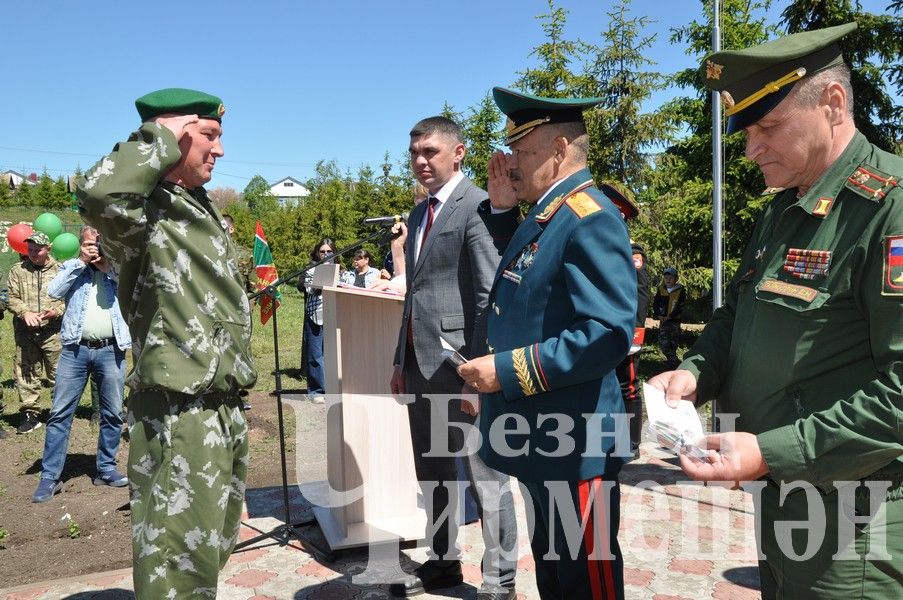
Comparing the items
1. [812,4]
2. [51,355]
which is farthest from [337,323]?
[812,4]

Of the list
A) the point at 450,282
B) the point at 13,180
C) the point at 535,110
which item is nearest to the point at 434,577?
the point at 450,282

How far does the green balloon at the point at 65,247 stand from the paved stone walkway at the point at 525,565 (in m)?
4.44

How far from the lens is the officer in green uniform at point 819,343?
5.00 ft

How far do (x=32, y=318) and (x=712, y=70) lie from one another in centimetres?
814

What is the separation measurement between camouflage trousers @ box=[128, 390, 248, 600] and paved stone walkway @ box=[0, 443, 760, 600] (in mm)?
1278

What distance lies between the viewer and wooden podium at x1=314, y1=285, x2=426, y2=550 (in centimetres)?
423

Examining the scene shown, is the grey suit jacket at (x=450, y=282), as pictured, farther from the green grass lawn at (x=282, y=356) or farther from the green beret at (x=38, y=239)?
the green beret at (x=38, y=239)

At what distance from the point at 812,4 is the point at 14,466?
13005 millimetres

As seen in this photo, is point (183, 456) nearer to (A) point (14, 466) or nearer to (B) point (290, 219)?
(A) point (14, 466)

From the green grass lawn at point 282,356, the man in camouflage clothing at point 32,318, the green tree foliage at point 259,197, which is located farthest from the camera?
the green tree foliage at point 259,197

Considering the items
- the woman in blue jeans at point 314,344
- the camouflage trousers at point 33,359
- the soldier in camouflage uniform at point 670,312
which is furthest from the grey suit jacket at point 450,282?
the soldier in camouflage uniform at point 670,312

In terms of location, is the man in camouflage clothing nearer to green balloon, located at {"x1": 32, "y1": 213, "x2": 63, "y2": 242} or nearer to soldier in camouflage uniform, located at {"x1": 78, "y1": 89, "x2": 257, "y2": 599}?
green balloon, located at {"x1": 32, "y1": 213, "x2": 63, "y2": 242}

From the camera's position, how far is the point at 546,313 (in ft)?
7.72

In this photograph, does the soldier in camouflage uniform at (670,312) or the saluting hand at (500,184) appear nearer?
the saluting hand at (500,184)
